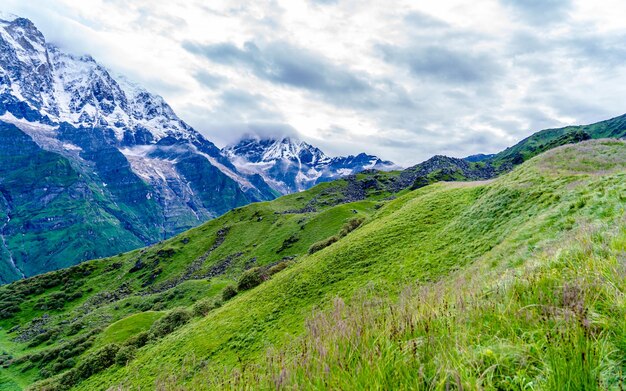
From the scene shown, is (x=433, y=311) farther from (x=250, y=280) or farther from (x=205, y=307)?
(x=205, y=307)

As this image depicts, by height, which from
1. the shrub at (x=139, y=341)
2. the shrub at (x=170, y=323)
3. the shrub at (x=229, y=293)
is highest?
the shrub at (x=229, y=293)

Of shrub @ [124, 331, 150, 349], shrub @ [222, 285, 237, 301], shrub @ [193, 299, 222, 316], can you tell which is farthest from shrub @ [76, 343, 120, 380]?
shrub @ [222, 285, 237, 301]

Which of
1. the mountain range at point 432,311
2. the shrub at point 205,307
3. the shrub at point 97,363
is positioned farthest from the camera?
the shrub at point 205,307

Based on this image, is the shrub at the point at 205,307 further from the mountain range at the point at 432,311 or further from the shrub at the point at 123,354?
the shrub at the point at 123,354

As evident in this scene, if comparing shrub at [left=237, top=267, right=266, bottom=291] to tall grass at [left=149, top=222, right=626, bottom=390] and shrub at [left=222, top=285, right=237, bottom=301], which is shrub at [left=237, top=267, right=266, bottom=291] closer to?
shrub at [left=222, top=285, right=237, bottom=301]

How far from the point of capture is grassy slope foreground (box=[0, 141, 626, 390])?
4.59 metres

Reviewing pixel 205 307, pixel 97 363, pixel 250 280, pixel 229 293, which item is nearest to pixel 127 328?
pixel 97 363

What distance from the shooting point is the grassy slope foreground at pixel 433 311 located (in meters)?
4.59

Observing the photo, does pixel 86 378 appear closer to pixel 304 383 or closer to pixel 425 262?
pixel 425 262

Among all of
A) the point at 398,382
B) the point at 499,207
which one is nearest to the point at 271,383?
the point at 398,382

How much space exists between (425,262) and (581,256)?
1838cm

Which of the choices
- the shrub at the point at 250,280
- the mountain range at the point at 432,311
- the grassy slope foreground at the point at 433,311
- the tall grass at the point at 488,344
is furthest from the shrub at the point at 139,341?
the tall grass at the point at 488,344

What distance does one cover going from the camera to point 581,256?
26.0 feet

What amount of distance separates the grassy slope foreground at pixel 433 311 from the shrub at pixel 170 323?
297 mm
